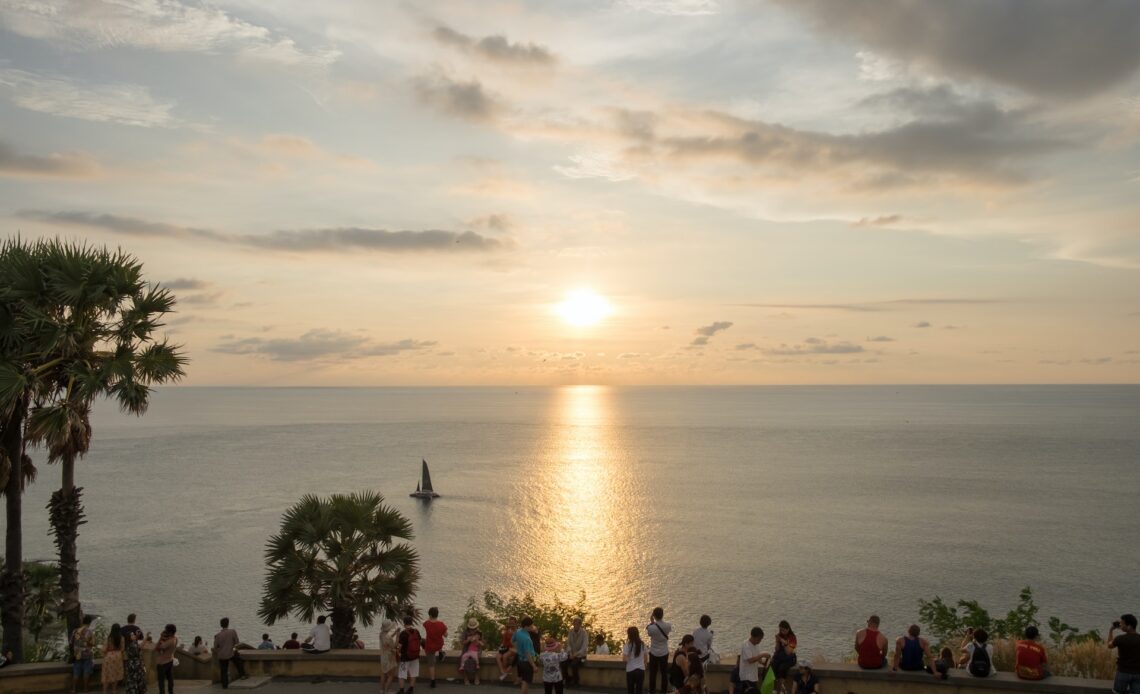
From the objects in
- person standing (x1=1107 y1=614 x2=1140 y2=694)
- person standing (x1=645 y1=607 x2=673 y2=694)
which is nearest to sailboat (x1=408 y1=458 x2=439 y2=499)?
person standing (x1=645 y1=607 x2=673 y2=694)

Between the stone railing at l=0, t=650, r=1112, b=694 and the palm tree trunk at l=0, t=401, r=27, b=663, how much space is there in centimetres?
236

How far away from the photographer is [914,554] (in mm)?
71312

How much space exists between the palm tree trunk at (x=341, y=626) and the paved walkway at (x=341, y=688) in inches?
171

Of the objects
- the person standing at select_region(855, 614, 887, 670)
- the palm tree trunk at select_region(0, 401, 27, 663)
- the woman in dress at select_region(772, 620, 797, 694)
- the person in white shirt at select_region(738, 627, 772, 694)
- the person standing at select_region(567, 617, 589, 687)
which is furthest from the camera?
the palm tree trunk at select_region(0, 401, 27, 663)

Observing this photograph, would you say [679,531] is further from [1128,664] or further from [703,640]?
[1128,664]

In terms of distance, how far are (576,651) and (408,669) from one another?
294 centimetres

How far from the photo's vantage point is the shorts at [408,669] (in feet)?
45.3

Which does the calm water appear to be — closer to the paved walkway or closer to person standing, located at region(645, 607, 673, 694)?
the paved walkway

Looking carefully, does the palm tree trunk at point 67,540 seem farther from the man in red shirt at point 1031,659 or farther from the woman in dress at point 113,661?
the man in red shirt at point 1031,659

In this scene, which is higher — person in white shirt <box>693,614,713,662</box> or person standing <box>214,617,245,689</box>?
person in white shirt <box>693,614,713,662</box>

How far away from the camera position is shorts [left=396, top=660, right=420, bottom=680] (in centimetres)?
1382

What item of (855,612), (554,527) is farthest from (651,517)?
(855,612)

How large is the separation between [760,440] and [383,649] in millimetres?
187659

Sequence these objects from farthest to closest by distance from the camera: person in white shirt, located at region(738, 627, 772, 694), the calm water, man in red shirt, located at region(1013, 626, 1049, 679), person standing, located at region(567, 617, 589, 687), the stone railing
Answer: the calm water → person standing, located at region(567, 617, 589, 687) → person in white shirt, located at region(738, 627, 772, 694) → the stone railing → man in red shirt, located at region(1013, 626, 1049, 679)
